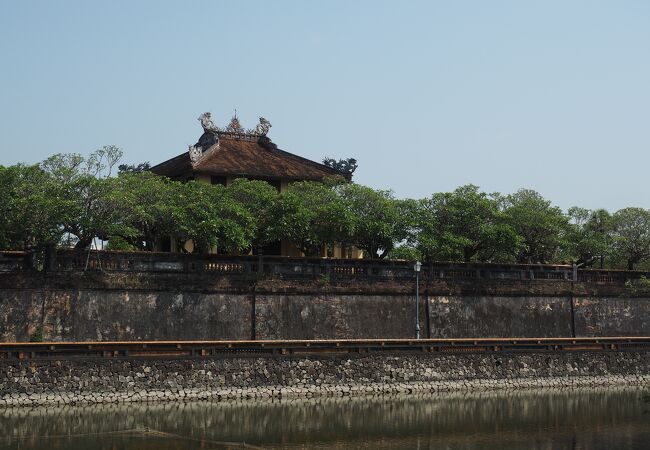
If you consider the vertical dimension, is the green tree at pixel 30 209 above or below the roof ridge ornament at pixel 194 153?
below

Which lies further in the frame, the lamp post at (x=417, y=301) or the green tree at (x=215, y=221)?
the lamp post at (x=417, y=301)

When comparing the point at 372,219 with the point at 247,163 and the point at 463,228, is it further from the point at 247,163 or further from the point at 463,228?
the point at 247,163

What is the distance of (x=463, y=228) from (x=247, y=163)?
12391 mm

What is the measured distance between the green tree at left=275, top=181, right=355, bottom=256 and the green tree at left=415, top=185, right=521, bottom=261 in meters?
4.52

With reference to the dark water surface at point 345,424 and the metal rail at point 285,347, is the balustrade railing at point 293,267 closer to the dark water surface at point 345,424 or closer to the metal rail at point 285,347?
the metal rail at point 285,347

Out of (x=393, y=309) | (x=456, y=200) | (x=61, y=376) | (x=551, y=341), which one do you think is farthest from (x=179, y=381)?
(x=456, y=200)

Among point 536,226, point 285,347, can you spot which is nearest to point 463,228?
point 536,226

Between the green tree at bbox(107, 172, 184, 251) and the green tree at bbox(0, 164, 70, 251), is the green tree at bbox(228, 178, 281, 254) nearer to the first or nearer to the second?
the green tree at bbox(107, 172, 184, 251)

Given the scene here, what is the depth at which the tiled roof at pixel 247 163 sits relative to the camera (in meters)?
49.8

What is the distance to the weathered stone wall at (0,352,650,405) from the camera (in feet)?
106

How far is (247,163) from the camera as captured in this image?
168 ft

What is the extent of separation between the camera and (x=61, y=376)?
3231 centimetres

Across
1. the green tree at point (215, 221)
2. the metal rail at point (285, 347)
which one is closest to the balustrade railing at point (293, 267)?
the green tree at point (215, 221)

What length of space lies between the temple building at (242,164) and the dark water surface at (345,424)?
15.8m
